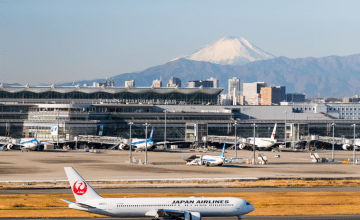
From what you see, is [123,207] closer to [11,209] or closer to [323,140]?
[11,209]

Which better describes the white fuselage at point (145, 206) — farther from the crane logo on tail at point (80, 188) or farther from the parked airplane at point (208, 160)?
the parked airplane at point (208, 160)

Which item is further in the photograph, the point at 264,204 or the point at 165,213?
the point at 264,204

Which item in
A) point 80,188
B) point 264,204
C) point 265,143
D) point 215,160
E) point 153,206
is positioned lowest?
point 264,204

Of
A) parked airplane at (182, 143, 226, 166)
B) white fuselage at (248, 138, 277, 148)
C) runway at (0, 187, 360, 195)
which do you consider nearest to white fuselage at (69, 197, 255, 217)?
runway at (0, 187, 360, 195)

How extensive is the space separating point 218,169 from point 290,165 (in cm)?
2141

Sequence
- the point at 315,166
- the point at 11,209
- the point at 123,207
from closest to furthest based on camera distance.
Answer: the point at 123,207 → the point at 11,209 → the point at 315,166

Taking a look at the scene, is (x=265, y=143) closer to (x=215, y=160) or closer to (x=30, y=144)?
(x=215, y=160)

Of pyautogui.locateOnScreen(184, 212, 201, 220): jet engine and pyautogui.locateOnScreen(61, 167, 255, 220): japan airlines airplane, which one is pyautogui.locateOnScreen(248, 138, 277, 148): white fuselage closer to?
pyautogui.locateOnScreen(61, 167, 255, 220): japan airlines airplane

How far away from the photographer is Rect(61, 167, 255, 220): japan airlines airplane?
55219 millimetres

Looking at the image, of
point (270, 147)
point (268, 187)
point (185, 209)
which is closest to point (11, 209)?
point (185, 209)

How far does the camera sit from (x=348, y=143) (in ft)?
627

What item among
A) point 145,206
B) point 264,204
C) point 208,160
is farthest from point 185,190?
point 208,160

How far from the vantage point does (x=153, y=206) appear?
55.7 m

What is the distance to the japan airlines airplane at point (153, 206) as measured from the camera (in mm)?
55219
